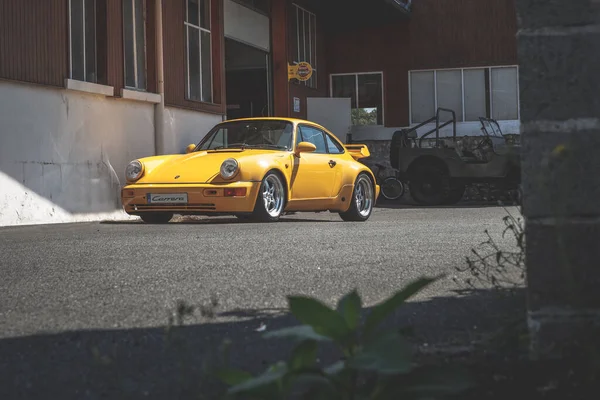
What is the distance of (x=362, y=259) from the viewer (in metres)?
6.24

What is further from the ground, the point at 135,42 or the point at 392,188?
the point at 135,42

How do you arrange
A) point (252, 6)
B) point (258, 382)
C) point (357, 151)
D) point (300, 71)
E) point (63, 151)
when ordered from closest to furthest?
point (258, 382) < point (63, 151) < point (357, 151) < point (252, 6) < point (300, 71)

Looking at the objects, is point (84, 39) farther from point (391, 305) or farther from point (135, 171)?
point (391, 305)

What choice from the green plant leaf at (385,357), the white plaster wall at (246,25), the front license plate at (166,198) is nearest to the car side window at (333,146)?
the front license plate at (166,198)

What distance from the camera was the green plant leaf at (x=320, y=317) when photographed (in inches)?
82.4

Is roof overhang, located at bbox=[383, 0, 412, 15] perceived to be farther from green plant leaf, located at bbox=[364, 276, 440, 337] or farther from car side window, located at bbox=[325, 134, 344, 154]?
green plant leaf, located at bbox=[364, 276, 440, 337]

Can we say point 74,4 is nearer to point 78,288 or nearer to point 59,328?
point 78,288

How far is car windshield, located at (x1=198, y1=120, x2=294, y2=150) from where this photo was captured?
12.0 m

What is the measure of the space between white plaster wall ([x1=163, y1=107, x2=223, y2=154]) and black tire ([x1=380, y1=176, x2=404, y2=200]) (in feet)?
15.6

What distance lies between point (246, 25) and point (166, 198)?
11146mm

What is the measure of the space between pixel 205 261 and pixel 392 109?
2147cm

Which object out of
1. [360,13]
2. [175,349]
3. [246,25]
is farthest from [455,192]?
[175,349]

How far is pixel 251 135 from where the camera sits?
12180 millimetres

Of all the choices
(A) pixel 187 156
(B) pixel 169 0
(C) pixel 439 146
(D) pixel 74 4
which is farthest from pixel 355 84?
(A) pixel 187 156
